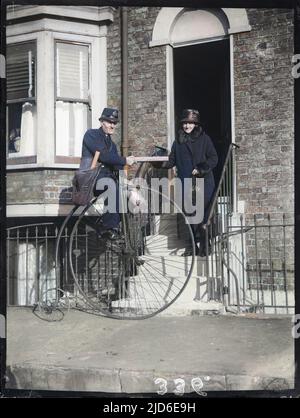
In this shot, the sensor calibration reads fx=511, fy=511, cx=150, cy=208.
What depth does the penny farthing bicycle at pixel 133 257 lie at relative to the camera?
223 inches

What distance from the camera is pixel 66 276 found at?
20.8ft

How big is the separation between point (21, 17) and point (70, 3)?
1.86 m

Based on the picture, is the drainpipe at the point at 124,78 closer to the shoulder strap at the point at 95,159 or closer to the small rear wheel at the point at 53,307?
the shoulder strap at the point at 95,159

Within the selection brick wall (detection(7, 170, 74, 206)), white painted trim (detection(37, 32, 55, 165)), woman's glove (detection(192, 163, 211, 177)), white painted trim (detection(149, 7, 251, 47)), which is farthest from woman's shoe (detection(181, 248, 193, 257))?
white painted trim (detection(149, 7, 251, 47))

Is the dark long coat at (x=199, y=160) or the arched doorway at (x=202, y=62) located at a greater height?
the arched doorway at (x=202, y=62)

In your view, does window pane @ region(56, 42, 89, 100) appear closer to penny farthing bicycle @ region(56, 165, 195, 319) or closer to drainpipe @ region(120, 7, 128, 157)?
drainpipe @ region(120, 7, 128, 157)

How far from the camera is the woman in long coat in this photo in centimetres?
564

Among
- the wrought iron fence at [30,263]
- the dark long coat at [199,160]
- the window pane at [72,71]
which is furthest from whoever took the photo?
the wrought iron fence at [30,263]

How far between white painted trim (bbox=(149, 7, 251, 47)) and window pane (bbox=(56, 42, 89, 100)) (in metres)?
0.88

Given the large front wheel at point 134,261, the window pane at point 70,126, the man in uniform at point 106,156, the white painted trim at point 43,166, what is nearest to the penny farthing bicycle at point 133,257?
the large front wheel at point 134,261

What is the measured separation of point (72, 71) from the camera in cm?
632

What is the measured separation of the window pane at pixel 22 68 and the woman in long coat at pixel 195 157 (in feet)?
6.44

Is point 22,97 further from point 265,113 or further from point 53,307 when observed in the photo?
point 265,113
